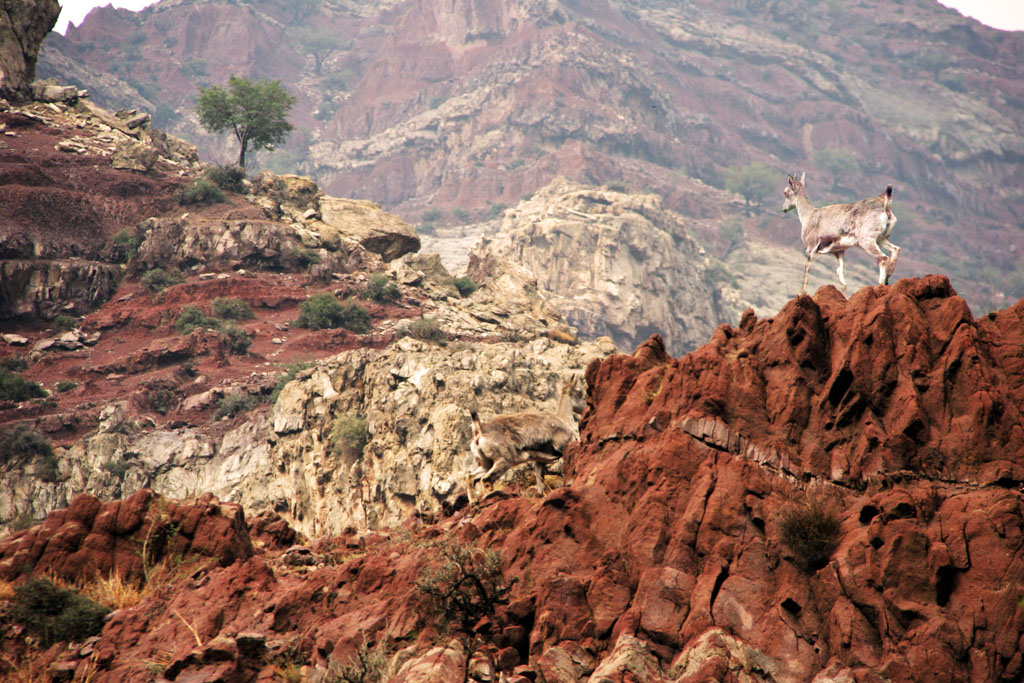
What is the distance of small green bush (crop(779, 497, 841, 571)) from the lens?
27.6ft

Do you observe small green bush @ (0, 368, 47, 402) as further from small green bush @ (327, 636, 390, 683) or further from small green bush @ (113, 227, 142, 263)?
small green bush @ (327, 636, 390, 683)

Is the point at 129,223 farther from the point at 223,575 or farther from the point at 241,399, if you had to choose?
the point at 223,575

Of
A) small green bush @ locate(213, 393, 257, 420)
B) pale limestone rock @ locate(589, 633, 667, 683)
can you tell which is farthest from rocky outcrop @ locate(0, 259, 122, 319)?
pale limestone rock @ locate(589, 633, 667, 683)

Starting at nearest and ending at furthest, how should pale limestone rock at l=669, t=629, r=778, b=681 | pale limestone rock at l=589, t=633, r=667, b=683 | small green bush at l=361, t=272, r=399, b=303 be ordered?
pale limestone rock at l=669, t=629, r=778, b=681 < pale limestone rock at l=589, t=633, r=667, b=683 < small green bush at l=361, t=272, r=399, b=303

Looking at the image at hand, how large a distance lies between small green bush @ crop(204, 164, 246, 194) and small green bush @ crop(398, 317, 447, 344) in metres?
24.0

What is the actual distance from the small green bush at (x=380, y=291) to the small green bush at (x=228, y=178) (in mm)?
16385

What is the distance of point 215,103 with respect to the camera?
2987 inches

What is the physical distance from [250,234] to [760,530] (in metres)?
53.9

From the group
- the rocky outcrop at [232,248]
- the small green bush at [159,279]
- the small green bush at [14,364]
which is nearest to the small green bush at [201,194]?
the rocky outcrop at [232,248]

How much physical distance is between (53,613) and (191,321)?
4307 cm

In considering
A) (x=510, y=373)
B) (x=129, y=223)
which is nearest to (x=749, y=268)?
(x=129, y=223)

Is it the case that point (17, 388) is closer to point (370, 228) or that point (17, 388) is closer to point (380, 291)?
point (380, 291)

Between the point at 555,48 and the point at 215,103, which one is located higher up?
the point at 555,48

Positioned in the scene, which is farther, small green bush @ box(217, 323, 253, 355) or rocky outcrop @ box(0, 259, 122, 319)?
small green bush @ box(217, 323, 253, 355)
